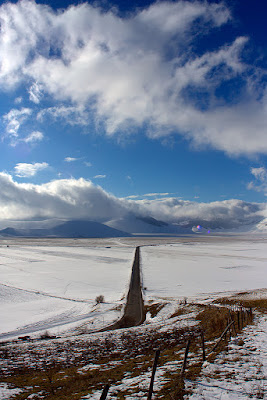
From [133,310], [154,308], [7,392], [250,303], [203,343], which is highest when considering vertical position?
[203,343]

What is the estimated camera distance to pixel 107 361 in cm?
1128

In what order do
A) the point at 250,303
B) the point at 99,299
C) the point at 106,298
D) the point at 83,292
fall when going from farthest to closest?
1. the point at 83,292
2. the point at 106,298
3. the point at 99,299
4. the point at 250,303

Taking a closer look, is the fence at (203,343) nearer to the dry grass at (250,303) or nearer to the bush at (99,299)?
the dry grass at (250,303)

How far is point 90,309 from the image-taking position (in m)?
24.4

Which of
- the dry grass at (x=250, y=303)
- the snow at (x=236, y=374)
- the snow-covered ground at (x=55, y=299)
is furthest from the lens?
the dry grass at (x=250, y=303)

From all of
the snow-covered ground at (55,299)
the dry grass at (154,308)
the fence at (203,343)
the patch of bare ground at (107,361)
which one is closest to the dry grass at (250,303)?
the fence at (203,343)

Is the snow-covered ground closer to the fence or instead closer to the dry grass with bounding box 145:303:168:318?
the dry grass with bounding box 145:303:168:318

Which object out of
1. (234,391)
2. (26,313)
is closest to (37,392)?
(234,391)

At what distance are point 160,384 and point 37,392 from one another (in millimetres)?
4199

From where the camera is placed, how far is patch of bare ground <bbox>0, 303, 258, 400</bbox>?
8093 mm

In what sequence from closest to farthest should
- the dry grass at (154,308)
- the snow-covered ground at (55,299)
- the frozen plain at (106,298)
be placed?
the frozen plain at (106,298) → the snow-covered ground at (55,299) → the dry grass at (154,308)

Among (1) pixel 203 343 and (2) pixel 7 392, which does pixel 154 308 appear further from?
(2) pixel 7 392

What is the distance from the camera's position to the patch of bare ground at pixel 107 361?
809 cm

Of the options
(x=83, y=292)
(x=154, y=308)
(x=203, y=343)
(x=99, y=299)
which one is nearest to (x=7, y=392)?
(x=203, y=343)
